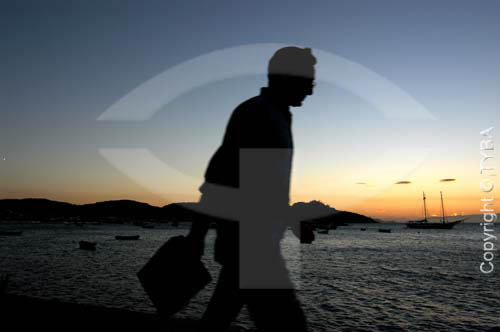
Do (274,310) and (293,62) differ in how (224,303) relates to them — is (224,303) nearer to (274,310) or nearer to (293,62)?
(274,310)

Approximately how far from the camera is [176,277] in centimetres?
206

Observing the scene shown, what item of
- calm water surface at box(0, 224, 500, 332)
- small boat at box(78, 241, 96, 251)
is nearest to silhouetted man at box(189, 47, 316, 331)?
calm water surface at box(0, 224, 500, 332)

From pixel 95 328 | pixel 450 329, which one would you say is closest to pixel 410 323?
pixel 450 329

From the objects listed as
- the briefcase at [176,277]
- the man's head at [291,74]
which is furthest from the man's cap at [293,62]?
the briefcase at [176,277]

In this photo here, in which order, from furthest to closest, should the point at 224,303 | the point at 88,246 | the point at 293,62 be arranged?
the point at 88,246 → the point at 293,62 → the point at 224,303

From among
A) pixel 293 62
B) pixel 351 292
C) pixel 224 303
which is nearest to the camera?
pixel 224 303

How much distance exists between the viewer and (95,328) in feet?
11.7

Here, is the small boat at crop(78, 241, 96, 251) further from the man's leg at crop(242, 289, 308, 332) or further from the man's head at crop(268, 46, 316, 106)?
the man's head at crop(268, 46, 316, 106)

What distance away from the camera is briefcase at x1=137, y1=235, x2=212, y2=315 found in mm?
2053

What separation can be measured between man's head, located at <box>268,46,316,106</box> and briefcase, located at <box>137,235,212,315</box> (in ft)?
3.57

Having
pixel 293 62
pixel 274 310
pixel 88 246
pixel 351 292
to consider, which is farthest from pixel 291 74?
pixel 88 246

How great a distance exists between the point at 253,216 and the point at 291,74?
0.91m

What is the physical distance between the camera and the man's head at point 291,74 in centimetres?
214

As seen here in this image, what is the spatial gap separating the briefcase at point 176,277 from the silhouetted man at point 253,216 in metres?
0.11
